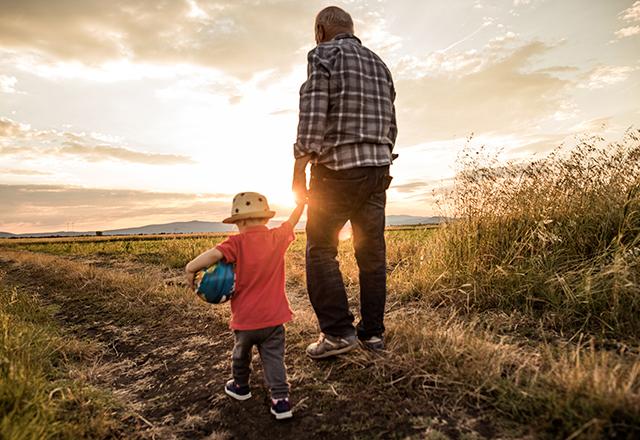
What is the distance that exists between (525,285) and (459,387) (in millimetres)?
2051

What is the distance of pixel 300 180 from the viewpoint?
3219mm

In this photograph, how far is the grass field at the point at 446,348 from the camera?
224 centimetres

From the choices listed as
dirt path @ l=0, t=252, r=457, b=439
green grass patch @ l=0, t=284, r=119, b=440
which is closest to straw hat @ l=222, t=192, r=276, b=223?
dirt path @ l=0, t=252, r=457, b=439

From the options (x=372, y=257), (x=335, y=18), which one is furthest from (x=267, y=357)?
(x=335, y=18)

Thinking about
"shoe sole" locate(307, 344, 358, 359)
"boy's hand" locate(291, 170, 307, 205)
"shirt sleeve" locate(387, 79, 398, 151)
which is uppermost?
"shirt sleeve" locate(387, 79, 398, 151)

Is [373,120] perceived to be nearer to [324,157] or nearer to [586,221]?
[324,157]

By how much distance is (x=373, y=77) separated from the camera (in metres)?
3.25

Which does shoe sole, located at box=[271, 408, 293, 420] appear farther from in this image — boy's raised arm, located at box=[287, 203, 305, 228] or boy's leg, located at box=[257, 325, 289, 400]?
boy's raised arm, located at box=[287, 203, 305, 228]

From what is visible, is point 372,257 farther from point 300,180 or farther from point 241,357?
point 241,357

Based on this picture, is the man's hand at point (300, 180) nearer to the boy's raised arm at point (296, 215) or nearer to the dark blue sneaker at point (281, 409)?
the boy's raised arm at point (296, 215)

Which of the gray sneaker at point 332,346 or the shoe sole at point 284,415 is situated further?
the gray sneaker at point 332,346

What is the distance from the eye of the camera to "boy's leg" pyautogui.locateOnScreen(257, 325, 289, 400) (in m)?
2.62

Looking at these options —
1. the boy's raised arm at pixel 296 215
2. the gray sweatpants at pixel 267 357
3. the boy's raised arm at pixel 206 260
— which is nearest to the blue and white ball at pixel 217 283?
the boy's raised arm at pixel 206 260

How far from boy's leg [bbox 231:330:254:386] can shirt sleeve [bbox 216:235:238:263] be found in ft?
1.66
